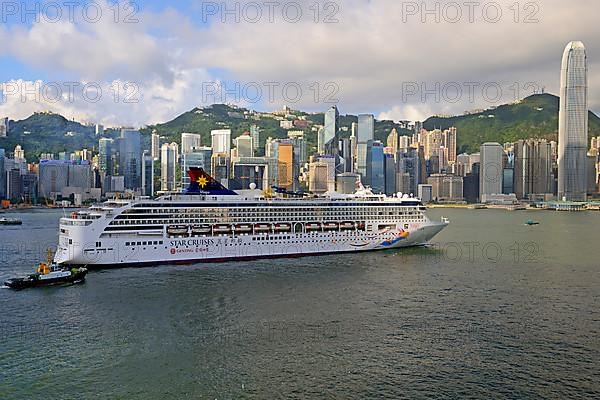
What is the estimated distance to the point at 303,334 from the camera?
50.6 feet

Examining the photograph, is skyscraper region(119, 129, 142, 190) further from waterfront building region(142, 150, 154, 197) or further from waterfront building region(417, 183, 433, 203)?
waterfront building region(417, 183, 433, 203)

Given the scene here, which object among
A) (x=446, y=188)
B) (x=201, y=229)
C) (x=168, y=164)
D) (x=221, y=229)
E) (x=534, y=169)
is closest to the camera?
(x=201, y=229)

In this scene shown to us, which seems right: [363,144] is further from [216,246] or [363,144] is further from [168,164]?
[216,246]

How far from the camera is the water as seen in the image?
12125 mm

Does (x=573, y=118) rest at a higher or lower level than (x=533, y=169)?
higher

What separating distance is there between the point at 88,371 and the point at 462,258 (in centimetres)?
2274

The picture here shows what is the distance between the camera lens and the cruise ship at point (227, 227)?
2506 cm

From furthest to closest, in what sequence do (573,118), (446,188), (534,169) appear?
1. (534,169)
2. (446,188)
3. (573,118)

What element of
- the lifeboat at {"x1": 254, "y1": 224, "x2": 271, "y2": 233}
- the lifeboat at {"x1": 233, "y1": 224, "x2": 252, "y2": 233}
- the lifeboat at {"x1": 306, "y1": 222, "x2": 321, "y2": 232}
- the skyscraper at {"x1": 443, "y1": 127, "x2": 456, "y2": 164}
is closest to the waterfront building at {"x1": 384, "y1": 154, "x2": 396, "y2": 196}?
the skyscraper at {"x1": 443, "y1": 127, "x2": 456, "y2": 164}

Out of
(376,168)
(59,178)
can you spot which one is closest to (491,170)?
(376,168)

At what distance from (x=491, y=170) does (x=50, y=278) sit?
401ft

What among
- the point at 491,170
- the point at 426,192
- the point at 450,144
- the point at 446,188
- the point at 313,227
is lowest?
the point at 313,227

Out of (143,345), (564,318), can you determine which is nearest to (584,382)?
(564,318)

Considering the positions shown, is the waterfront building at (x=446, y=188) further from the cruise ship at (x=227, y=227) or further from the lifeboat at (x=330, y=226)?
the lifeboat at (x=330, y=226)
